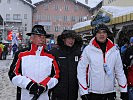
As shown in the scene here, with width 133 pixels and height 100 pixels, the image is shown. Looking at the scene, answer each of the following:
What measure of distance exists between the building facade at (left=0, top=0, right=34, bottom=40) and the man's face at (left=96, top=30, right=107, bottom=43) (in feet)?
197

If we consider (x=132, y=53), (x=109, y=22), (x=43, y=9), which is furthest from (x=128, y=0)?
(x=43, y=9)

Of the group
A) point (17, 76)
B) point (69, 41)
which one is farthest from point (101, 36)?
point (17, 76)

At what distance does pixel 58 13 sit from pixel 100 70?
211 feet

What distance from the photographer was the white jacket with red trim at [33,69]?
126 inches

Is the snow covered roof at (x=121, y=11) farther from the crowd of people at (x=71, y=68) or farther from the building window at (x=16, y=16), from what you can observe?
the building window at (x=16, y=16)

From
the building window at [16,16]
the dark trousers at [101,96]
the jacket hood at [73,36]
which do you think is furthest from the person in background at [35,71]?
the building window at [16,16]

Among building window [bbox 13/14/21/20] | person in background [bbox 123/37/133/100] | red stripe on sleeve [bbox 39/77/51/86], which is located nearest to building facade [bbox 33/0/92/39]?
building window [bbox 13/14/21/20]

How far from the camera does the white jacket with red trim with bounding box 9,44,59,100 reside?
321 centimetres

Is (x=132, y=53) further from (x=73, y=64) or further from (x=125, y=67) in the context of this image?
(x=73, y=64)

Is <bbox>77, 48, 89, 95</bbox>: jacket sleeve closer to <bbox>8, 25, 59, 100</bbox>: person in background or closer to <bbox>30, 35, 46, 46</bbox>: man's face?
<bbox>8, 25, 59, 100</bbox>: person in background

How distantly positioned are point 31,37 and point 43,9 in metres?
62.6

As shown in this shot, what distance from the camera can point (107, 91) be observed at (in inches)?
139

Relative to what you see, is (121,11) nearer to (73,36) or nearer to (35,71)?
(73,36)

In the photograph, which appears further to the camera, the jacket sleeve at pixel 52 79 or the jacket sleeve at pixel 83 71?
the jacket sleeve at pixel 83 71
